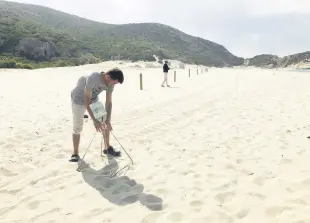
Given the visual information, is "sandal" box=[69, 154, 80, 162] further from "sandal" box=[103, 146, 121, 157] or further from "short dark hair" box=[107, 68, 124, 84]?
"short dark hair" box=[107, 68, 124, 84]

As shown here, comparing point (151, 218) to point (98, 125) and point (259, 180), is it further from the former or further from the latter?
point (98, 125)

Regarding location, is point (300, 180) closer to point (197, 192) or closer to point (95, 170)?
point (197, 192)

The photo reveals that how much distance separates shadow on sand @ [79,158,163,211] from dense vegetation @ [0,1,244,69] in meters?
46.1

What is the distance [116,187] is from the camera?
636cm

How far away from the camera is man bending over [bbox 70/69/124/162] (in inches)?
271

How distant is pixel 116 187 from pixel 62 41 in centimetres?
9194

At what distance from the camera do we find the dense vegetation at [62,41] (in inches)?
3018

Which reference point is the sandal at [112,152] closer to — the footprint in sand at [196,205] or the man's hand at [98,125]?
the man's hand at [98,125]

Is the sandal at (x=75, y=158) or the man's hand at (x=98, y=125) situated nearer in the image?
the man's hand at (x=98, y=125)

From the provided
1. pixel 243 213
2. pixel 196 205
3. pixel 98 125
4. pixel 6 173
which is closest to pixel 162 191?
pixel 196 205

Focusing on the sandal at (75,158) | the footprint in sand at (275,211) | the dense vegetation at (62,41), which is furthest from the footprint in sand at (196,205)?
the dense vegetation at (62,41)

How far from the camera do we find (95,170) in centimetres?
726

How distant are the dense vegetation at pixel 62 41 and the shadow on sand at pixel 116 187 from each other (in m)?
46.1

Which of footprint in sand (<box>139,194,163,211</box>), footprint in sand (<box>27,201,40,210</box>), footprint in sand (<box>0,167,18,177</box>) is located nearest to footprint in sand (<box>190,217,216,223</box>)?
footprint in sand (<box>139,194,163,211</box>)
